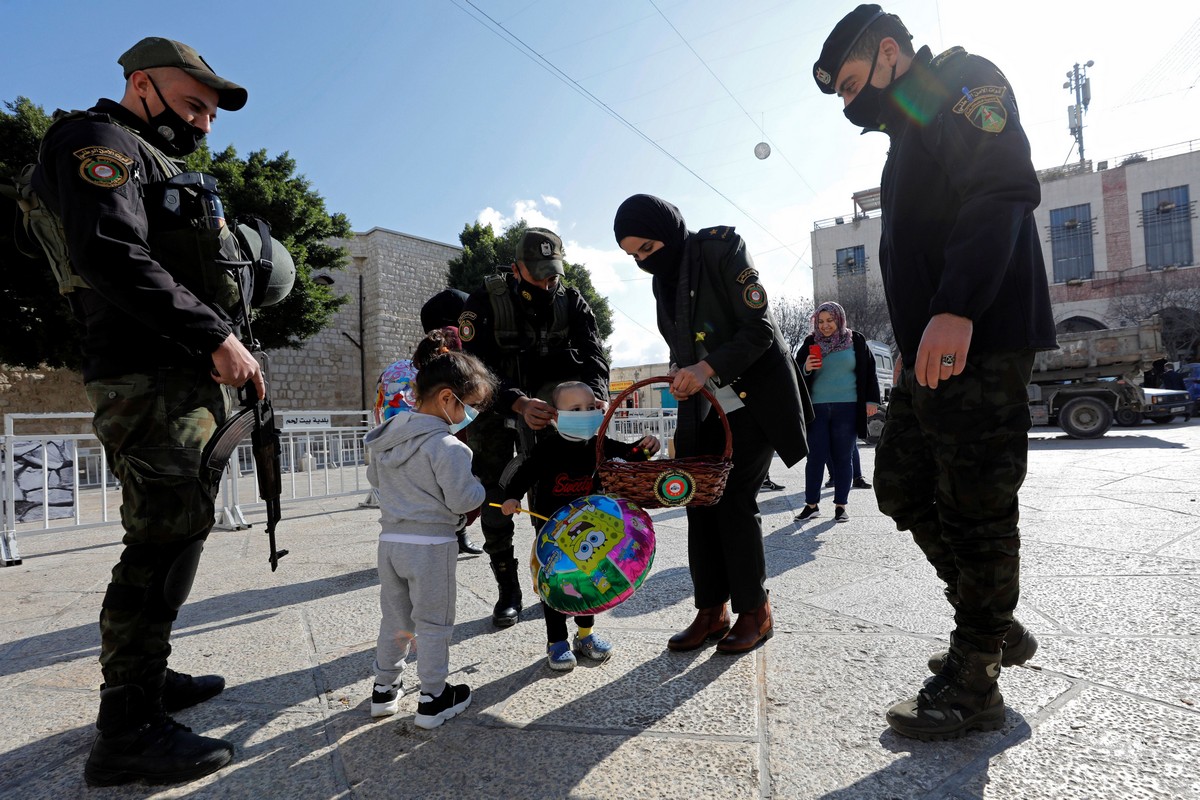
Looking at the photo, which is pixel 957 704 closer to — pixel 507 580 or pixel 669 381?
pixel 669 381

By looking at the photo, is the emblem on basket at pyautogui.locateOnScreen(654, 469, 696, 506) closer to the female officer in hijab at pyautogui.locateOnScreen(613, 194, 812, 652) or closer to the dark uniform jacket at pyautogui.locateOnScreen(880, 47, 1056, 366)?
the female officer in hijab at pyautogui.locateOnScreen(613, 194, 812, 652)

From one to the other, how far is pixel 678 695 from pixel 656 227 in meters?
1.76

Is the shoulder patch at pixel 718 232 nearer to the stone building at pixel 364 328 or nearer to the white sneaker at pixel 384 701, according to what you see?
the white sneaker at pixel 384 701

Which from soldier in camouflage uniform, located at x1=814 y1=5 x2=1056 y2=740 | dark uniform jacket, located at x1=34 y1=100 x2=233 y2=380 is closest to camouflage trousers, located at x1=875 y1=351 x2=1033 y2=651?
soldier in camouflage uniform, located at x1=814 y1=5 x2=1056 y2=740

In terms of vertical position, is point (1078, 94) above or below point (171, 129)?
above

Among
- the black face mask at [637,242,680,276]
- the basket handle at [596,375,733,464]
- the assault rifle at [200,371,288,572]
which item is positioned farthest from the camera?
the black face mask at [637,242,680,276]

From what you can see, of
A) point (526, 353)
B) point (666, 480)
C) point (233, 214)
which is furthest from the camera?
point (233, 214)

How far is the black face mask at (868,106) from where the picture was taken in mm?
1984

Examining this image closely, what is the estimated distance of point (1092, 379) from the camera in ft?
41.4

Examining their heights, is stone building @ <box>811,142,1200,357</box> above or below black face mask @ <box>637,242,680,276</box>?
above

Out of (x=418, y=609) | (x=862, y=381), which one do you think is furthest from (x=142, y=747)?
(x=862, y=381)

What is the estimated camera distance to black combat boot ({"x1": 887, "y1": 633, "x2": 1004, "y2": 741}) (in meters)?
1.65

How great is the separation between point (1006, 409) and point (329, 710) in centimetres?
227

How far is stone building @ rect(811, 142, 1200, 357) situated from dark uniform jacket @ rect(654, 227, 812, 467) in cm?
3600
